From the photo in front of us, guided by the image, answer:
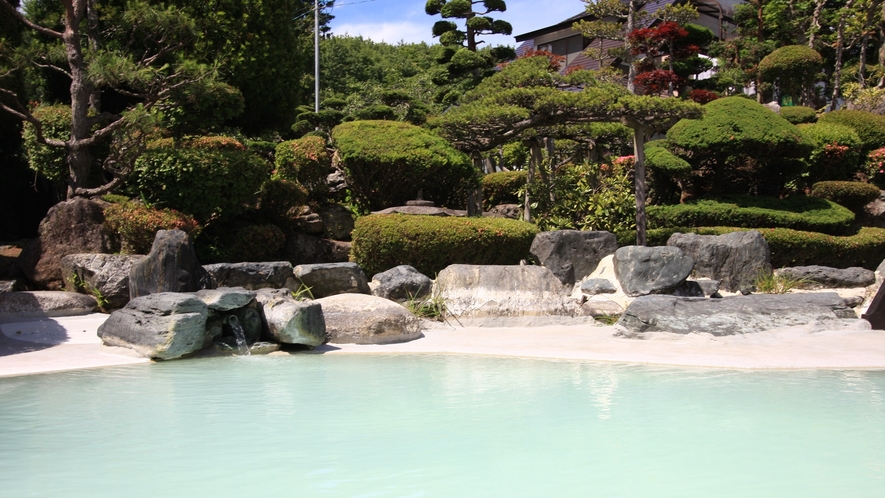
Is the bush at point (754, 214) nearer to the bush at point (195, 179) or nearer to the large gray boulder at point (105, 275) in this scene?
the bush at point (195, 179)

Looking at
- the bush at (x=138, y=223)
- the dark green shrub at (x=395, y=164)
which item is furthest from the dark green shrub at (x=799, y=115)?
the bush at (x=138, y=223)

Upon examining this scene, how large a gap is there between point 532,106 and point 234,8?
651cm

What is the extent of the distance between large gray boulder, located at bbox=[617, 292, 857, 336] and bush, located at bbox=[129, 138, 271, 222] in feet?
23.9

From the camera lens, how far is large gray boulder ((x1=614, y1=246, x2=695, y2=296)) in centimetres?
1170

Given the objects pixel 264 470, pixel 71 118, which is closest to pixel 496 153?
pixel 71 118

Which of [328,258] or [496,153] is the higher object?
[496,153]

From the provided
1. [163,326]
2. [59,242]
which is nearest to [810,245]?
[163,326]

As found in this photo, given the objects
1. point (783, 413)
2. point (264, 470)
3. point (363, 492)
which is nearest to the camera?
point (363, 492)

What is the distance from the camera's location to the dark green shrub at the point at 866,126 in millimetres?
18594

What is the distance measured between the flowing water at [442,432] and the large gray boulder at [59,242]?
449cm

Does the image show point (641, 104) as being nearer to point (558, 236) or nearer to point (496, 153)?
point (558, 236)

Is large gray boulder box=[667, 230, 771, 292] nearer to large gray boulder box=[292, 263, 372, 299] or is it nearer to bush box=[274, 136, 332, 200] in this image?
large gray boulder box=[292, 263, 372, 299]

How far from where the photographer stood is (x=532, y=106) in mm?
13805

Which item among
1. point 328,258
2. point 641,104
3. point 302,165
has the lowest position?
point 328,258
